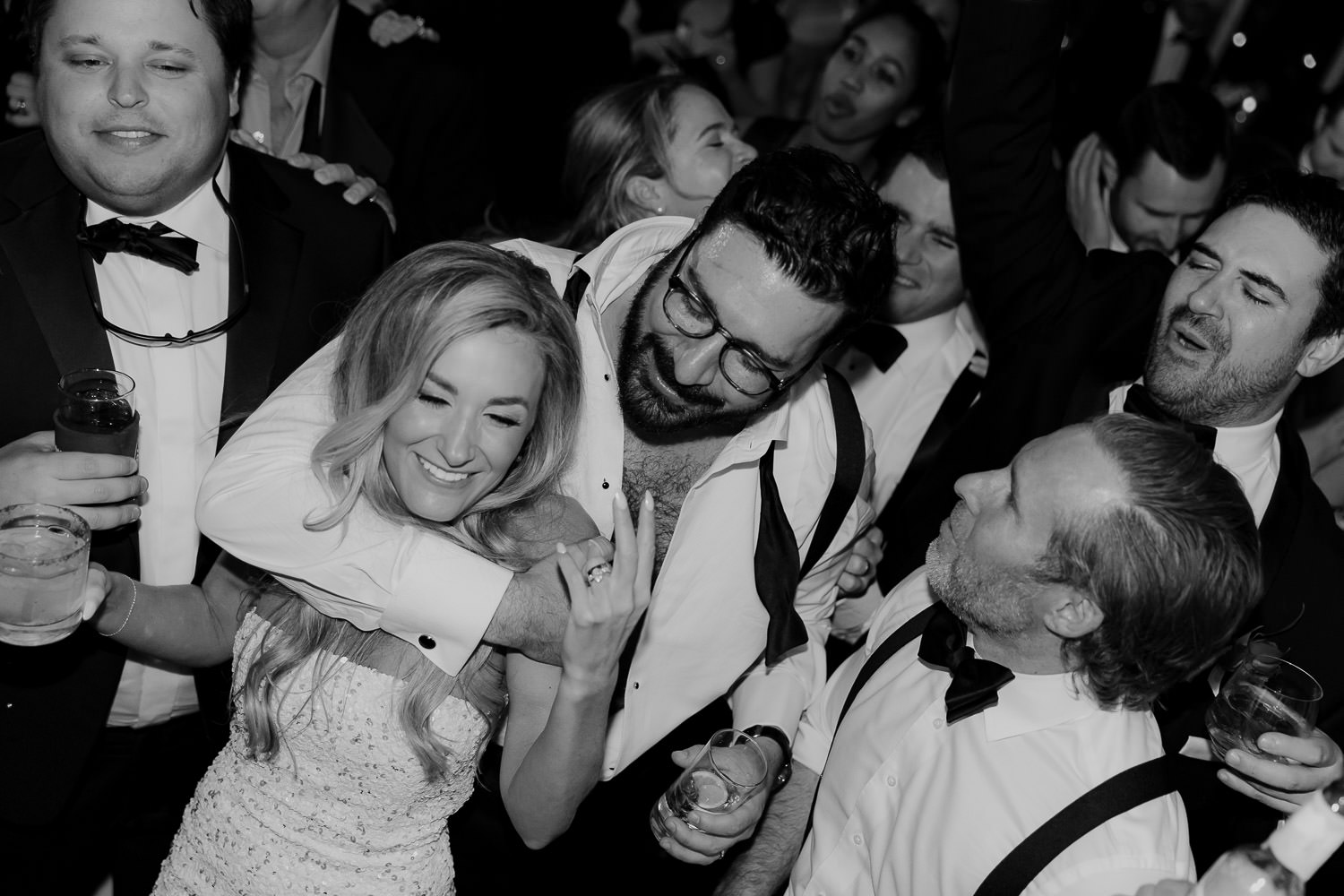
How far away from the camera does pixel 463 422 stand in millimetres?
2166

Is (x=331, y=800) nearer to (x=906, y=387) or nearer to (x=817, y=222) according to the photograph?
(x=817, y=222)

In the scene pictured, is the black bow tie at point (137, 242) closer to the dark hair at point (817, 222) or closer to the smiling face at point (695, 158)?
the dark hair at point (817, 222)

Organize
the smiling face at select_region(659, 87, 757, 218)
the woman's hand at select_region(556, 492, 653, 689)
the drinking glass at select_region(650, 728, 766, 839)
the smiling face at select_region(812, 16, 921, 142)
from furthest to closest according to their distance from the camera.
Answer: the smiling face at select_region(812, 16, 921, 142), the smiling face at select_region(659, 87, 757, 218), the drinking glass at select_region(650, 728, 766, 839), the woman's hand at select_region(556, 492, 653, 689)

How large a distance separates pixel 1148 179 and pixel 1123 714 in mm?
1974

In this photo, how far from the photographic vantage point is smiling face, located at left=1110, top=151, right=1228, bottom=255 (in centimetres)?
354

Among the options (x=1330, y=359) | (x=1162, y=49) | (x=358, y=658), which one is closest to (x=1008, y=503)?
(x=1330, y=359)

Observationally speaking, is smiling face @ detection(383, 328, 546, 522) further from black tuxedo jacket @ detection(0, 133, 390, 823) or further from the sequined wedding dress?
black tuxedo jacket @ detection(0, 133, 390, 823)

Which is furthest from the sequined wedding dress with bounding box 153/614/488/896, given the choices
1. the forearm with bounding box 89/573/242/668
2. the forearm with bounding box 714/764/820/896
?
the forearm with bounding box 714/764/820/896

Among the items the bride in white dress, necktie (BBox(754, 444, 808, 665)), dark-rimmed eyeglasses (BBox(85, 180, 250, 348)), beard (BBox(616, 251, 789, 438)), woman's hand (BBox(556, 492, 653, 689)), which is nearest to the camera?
woman's hand (BBox(556, 492, 653, 689))

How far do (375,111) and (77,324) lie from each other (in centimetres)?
160

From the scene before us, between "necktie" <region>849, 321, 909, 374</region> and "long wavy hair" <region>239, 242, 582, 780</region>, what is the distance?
126 cm

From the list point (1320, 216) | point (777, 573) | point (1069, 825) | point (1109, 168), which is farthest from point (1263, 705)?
point (1109, 168)

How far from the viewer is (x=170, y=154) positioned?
240cm

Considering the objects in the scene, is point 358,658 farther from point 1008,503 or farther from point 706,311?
point 1008,503
